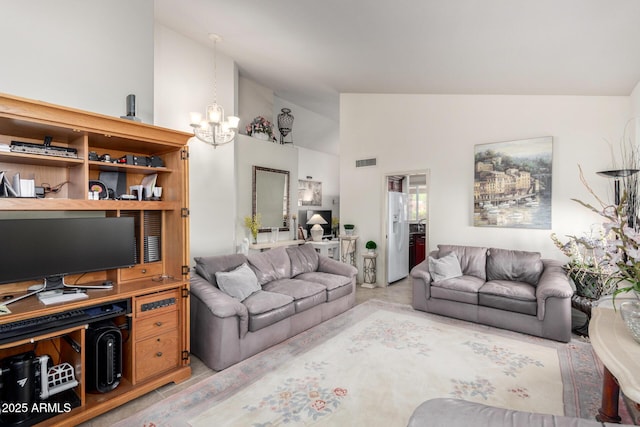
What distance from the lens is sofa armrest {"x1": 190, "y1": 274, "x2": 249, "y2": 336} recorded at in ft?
9.07

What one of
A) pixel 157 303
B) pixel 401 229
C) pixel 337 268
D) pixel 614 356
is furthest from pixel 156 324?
pixel 401 229

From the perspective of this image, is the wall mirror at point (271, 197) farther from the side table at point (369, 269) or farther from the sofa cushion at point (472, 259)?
the sofa cushion at point (472, 259)

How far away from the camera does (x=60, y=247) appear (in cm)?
226

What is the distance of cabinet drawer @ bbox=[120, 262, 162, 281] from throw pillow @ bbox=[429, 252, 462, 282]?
3330mm

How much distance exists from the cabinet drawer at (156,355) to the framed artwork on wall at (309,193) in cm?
475

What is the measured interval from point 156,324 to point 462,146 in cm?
463

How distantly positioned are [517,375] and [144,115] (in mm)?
4125

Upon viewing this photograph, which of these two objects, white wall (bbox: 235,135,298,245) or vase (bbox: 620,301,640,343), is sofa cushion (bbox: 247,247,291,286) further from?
vase (bbox: 620,301,640,343)

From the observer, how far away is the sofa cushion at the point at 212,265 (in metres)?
3.42

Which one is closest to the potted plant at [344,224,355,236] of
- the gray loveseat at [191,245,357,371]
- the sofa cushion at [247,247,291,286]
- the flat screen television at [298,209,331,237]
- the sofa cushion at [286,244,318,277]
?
the flat screen television at [298,209,331,237]

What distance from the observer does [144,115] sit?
3064 mm

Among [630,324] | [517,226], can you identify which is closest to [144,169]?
[630,324]

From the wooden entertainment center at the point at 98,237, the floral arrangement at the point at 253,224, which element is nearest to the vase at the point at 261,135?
the floral arrangement at the point at 253,224

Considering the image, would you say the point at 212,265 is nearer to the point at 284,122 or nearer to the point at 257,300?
the point at 257,300
